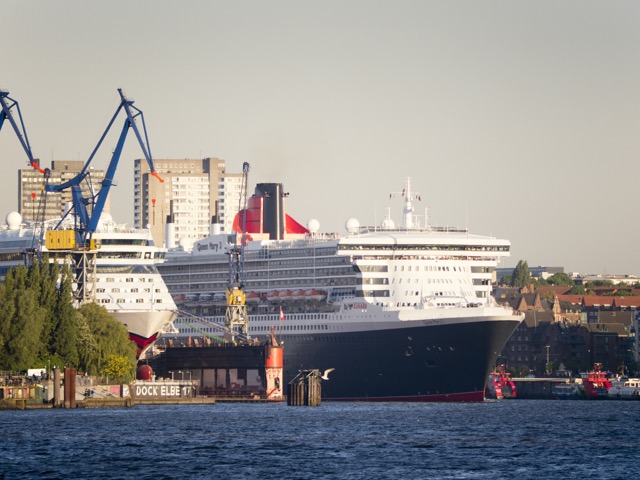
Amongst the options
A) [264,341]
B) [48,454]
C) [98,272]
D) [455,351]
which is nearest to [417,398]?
[455,351]

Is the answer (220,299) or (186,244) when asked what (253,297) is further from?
(186,244)

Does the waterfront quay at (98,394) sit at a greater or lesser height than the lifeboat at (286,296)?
lesser

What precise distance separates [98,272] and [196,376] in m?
12.9

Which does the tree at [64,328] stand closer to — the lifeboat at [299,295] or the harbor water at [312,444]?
the harbor water at [312,444]

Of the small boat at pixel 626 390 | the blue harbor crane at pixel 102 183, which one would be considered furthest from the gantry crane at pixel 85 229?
the small boat at pixel 626 390

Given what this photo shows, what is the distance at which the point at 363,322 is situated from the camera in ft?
504

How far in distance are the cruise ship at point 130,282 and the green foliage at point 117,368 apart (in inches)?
474

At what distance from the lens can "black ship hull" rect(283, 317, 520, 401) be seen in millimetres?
148000

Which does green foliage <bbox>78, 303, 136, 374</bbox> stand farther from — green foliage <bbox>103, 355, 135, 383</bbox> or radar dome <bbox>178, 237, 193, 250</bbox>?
radar dome <bbox>178, 237, 193, 250</bbox>

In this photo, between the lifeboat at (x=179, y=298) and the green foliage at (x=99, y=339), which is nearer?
the green foliage at (x=99, y=339)

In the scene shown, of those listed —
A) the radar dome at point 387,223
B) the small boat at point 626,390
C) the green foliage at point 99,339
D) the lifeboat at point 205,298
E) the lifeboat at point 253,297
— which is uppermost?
the radar dome at point 387,223

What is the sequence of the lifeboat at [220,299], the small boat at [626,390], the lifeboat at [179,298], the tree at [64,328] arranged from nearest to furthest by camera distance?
the tree at [64,328]
the lifeboat at [220,299]
the lifeboat at [179,298]
the small boat at [626,390]

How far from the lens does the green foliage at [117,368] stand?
140m

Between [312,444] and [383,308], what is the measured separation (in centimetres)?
5678
